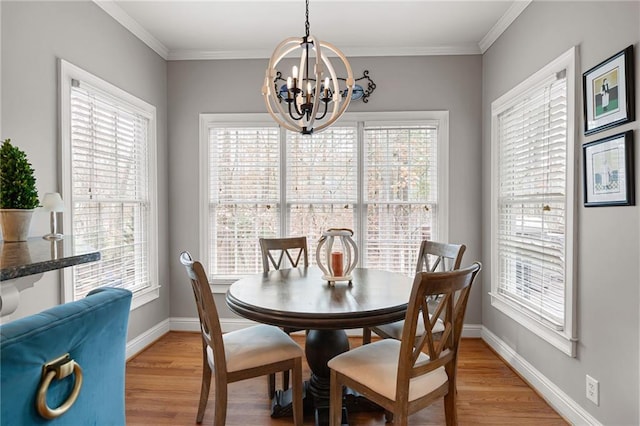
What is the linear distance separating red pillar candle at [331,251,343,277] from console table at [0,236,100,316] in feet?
4.31

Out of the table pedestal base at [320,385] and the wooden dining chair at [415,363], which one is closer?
the wooden dining chair at [415,363]

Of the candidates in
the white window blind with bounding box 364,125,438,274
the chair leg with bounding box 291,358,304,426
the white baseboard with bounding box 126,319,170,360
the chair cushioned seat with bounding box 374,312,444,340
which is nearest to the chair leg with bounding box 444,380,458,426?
the chair cushioned seat with bounding box 374,312,444,340

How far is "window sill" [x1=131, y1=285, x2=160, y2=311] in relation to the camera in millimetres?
3157

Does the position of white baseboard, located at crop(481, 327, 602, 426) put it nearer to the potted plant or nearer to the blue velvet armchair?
the blue velvet armchair

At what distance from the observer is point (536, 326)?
8.41 ft

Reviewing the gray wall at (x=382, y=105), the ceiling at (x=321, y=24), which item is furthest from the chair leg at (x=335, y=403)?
the ceiling at (x=321, y=24)

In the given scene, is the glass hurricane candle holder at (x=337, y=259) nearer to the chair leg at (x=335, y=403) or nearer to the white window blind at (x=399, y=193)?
the chair leg at (x=335, y=403)

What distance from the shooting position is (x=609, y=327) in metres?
1.91

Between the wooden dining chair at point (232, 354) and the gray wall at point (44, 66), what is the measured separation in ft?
3.52

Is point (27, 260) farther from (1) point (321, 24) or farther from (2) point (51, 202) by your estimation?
(1) point (321, 24)

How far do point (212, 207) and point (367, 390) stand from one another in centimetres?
259

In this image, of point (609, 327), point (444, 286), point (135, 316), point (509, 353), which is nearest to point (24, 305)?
point (135, 316)

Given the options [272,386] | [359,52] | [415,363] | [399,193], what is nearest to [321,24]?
[359,52]

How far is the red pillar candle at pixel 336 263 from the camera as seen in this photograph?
7.72ft
